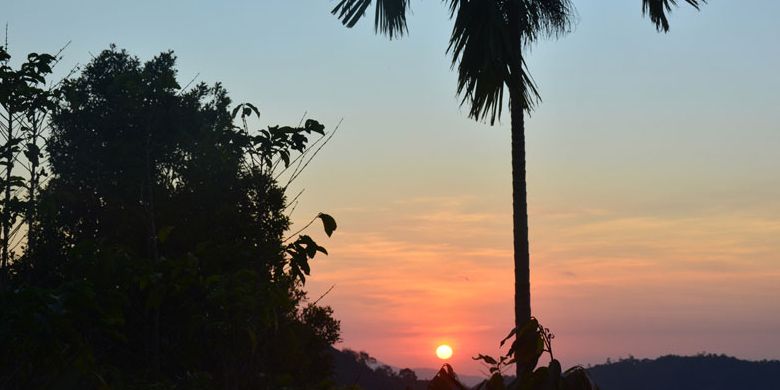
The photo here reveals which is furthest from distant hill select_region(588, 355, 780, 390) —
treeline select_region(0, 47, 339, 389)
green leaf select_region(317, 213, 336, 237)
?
green leaf select_region(317, 213, 336, 237)

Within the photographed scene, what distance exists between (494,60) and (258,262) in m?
7.72

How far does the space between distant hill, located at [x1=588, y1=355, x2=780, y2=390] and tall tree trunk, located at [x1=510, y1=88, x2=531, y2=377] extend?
127 m

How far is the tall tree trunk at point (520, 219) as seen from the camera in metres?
18.0

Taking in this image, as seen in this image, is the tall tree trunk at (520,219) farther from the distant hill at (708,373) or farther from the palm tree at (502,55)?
the distant hill at (708,373)

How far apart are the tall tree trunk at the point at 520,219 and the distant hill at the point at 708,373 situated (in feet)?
418

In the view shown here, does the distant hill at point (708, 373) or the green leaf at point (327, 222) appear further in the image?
the distant hill at point (708, 373)

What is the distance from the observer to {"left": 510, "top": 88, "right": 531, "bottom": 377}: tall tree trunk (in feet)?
59.2

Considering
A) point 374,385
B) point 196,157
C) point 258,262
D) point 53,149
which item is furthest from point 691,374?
point 258,262

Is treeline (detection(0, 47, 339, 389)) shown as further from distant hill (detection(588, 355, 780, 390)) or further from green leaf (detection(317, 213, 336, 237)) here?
distant hill (detection(588, 355, 780, 390))

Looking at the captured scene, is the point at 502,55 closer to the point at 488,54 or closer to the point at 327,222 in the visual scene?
the point at 488,54

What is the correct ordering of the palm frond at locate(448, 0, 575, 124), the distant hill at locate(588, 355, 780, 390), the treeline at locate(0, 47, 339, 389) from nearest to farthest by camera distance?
the treeline at locate(0, 47, 339, 389), the palm frond at locate(448, 0, 575, 124), the distant hill at locate(588, 355, 780, 390)

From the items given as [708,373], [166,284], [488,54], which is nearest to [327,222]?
[166,284]

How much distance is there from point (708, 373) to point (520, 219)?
137m

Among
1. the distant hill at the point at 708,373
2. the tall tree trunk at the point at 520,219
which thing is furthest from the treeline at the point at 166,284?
the distant hill at the point at 708,373
